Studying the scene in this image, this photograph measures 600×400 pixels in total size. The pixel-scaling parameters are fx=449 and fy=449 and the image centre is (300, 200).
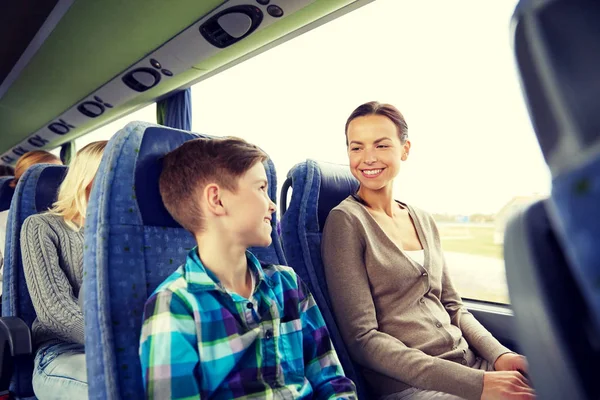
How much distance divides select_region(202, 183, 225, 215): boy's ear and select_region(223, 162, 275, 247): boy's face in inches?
0.6

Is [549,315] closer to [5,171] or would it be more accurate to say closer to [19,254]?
[19,254]

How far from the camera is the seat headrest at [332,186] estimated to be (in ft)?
5.28

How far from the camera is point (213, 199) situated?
3.77 ft

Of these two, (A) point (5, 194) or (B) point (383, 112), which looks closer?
(B) point (383, 112)

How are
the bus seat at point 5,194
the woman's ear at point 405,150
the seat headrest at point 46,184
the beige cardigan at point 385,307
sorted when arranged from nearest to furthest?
the beige cardigan at point 385,307 < the woman's ear at point 405,150 < the seat headrest at point 46,184 < the bus seat at point 5,194

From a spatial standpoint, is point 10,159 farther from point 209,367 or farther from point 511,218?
point 511,218

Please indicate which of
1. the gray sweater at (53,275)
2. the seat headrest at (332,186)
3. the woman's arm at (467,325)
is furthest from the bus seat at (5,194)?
the woman's arm at (467,325)

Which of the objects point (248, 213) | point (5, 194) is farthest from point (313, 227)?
point (5, 194)

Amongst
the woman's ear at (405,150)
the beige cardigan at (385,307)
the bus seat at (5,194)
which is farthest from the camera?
the bus seat at (5,194)

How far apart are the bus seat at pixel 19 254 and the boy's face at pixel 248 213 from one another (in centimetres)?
106

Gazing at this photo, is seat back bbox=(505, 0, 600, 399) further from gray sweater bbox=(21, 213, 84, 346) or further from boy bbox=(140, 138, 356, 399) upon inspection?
gray sweater bbox=(21, 213, 84, 346)

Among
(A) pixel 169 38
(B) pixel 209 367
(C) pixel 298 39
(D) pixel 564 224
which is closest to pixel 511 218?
(D) pixel 564 224

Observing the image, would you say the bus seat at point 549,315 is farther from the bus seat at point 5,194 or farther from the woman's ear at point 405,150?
the bus seat at point 5,194

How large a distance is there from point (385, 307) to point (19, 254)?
1476 mm
